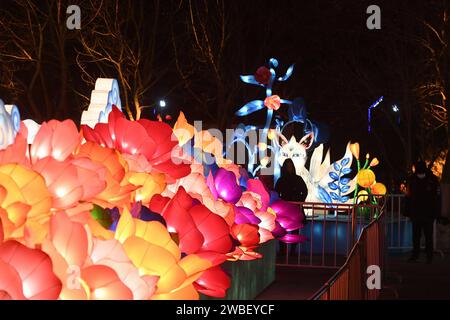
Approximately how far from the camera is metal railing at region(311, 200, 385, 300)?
5023mm

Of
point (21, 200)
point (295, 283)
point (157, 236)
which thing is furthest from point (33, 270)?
point (295, 283)

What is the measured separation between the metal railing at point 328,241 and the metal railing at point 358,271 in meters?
1.81

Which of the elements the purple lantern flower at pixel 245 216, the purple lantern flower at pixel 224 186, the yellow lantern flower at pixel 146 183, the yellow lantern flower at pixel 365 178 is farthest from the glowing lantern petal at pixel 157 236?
the yellow lantern flower at pixel 365 178

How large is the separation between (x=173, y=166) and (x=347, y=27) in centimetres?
2566

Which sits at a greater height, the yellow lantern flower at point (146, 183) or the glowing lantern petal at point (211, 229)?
the yellow lantern flower at point (146, 183)

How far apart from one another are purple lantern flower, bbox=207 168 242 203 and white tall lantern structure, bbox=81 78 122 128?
2.61 meters

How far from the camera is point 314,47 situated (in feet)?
124

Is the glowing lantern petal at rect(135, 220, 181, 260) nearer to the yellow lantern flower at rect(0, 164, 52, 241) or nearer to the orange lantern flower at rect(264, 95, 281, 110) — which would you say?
the yellow lantern flower at rect(0, 164, 52, 241)

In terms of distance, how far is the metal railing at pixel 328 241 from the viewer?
1382cm

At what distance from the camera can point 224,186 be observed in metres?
6.27

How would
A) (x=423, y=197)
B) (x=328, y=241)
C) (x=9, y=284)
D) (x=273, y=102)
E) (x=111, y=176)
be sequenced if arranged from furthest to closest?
(x=273, y=102), (x=328, y=241), (x=423, y=197), (x=111, y=176), (x=9, y=284)

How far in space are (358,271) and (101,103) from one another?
11.8 feet

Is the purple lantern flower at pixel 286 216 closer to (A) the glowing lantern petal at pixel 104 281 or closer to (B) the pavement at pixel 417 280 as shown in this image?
(B) the pavement at pixel 417 280

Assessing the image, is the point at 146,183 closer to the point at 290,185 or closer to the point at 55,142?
the point at 55,142
